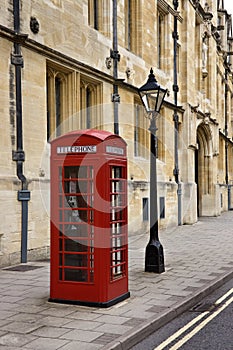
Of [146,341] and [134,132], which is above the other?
[134,132]

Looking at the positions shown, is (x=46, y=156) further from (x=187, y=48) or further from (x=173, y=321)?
(x=187, y=48)

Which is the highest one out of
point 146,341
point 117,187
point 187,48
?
point 187,48

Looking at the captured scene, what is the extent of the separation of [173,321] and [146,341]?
1.01 m

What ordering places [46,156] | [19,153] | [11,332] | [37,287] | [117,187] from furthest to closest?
[46,156], [19,153], [37,287], [117,187], [11,332]

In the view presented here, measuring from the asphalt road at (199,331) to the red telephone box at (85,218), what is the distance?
105 cm

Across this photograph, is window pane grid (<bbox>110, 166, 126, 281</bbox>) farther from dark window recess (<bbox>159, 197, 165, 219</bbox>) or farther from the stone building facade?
dark window recess (<bbox>159, 197, 165, 219</bbox>)

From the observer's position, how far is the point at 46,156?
40.2 feet

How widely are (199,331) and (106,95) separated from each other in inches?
397

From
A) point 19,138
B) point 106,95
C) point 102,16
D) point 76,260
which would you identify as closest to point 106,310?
point 76,260

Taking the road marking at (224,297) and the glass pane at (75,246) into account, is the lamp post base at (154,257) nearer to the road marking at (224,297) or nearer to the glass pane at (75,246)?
the road marking at (224,297)

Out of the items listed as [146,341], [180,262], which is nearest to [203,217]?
[180,262]

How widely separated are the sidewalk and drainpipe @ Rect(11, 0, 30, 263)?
0.72m

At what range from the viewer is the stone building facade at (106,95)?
11.1 m

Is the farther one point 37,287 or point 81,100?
point 81,100
